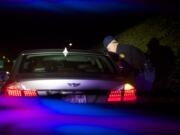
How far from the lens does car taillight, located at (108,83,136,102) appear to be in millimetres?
6473

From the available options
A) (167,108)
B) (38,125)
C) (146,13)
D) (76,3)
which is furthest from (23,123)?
(76,3)

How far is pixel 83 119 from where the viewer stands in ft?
19.4

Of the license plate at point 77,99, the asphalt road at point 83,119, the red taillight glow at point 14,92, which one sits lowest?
the asphalt road at point 83,119

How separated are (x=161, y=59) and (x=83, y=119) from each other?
9302 mm

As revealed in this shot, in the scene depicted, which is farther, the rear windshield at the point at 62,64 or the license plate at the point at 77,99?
the rear windshield at the point at 62,64

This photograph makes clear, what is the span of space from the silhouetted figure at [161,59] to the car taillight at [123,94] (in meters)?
7.88

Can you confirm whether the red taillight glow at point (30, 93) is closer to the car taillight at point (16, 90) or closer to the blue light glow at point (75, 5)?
the car taillight at point (16, 90)

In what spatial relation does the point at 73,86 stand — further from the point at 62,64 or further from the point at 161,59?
the point at 161,59

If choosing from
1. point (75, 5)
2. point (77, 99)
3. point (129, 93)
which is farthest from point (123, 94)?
point (75, 5)

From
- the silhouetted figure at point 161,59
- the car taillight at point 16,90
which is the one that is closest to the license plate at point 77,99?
the car taillight at point 16,90

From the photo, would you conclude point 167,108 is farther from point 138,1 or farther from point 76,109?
point 138,1

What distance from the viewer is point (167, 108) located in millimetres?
6320

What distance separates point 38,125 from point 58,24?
30550mm

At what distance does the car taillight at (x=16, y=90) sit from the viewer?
21.0ft
